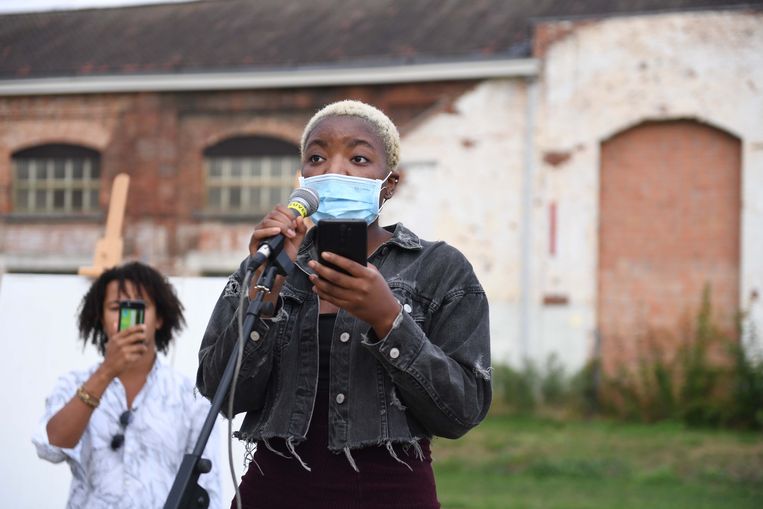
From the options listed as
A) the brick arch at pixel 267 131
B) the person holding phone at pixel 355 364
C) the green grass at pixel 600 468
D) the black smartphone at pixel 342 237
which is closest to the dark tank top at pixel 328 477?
the person holding phone at pixel 355 364

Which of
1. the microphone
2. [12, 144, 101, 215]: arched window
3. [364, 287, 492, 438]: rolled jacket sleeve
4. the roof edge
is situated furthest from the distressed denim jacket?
[12, 144, 101, 215]: arched window

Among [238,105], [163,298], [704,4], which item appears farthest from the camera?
[238,105]

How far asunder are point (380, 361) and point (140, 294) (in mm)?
2177

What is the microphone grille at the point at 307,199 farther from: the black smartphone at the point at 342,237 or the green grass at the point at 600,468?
the green grass at the point at 600,468

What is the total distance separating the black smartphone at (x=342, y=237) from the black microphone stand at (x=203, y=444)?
12cm

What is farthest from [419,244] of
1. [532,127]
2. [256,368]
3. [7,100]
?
[7,100]

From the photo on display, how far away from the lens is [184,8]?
2067 cm

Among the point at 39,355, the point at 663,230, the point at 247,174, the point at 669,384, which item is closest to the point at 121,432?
the point at 39,355

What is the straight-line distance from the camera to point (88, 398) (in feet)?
13.0

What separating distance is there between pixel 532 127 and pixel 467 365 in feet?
44.0

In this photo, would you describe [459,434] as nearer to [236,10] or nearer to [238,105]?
[238,105]

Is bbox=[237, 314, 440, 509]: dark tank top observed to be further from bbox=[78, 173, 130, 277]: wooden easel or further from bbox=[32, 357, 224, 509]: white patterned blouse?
bbox=[78, 173, 130, 277]: wooden easel

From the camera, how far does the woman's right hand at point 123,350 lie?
398cm

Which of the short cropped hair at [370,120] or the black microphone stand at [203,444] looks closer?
the black microphone stand at [203,444]
